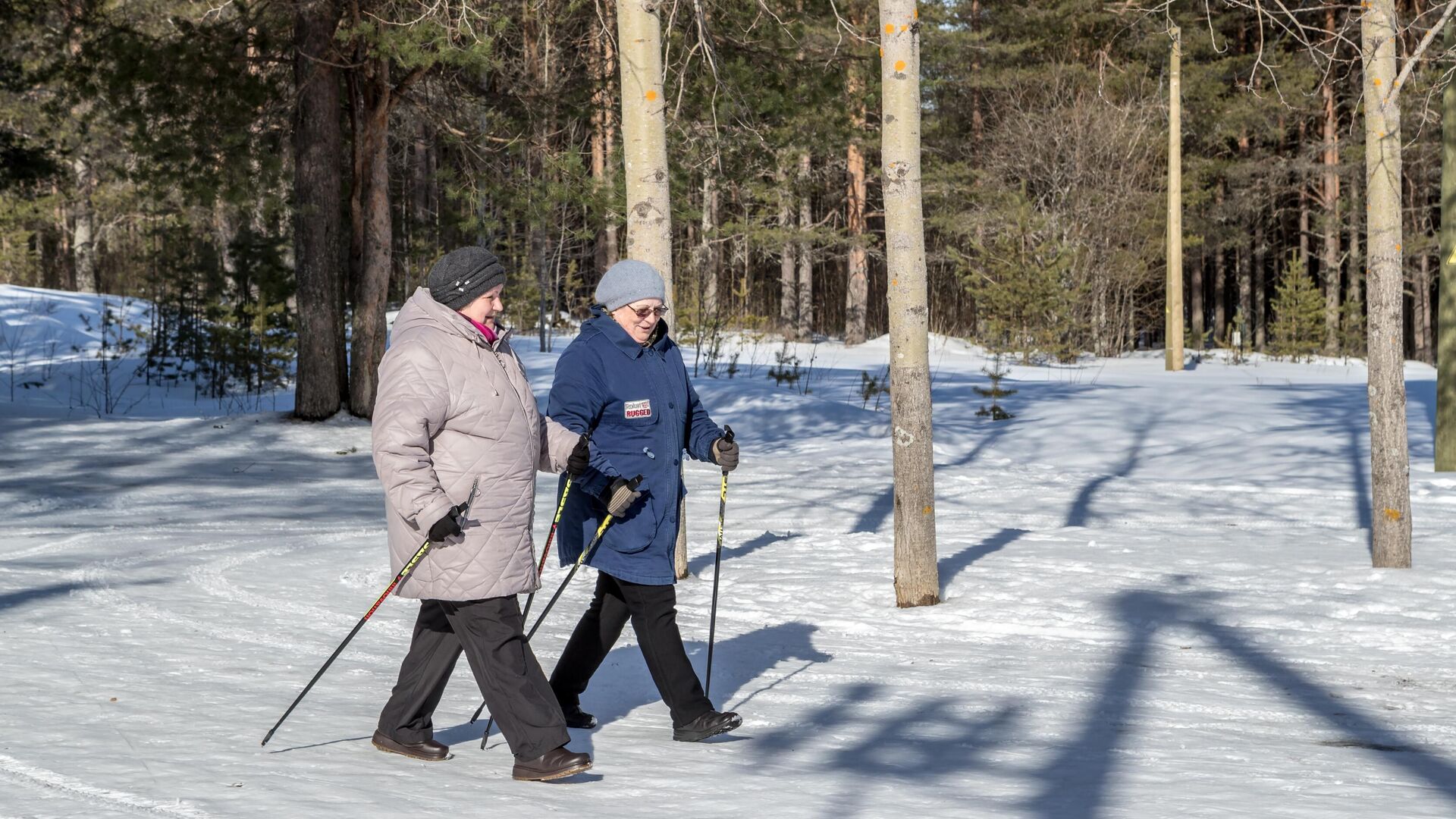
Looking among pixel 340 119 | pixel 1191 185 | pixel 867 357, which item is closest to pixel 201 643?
pixel 340 119

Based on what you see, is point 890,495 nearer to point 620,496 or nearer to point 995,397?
point 995,397

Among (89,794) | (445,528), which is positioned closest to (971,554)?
(445,528)

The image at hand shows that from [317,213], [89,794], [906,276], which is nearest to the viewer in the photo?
[89,794]

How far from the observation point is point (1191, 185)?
36906 millimetres

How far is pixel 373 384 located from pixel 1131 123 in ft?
73.5

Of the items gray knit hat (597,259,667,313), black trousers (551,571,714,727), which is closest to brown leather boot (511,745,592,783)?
black trousers (551,571,714,727)

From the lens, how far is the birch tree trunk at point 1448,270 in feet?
34.5

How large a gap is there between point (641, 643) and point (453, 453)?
3.66ft

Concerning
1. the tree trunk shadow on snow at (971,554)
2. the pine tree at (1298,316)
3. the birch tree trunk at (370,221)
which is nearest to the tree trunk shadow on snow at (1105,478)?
the tree trunk shadow on snow at (971,554)

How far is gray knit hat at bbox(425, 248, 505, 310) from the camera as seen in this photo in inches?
168

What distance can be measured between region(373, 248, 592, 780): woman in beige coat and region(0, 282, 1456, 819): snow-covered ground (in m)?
0.27

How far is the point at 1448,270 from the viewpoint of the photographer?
10.5 m

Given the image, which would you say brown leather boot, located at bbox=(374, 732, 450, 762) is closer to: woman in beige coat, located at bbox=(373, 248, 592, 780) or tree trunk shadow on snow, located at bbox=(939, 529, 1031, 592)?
woman in beige coat, located at bbox=(373, 248, 592, 780)

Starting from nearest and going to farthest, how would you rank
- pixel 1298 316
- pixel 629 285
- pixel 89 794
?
pixel 89 794, pixel 629 285, pixel 1298 316
